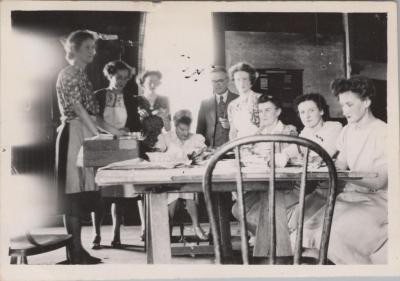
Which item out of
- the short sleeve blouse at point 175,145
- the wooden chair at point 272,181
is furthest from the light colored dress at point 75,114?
the wooden chair at point 272,181

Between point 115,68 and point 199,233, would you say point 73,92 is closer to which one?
point 115,68

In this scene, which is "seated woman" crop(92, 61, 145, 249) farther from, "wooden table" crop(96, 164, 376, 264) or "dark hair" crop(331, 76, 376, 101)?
"dark hair" crop(331, 76, 376, 101)

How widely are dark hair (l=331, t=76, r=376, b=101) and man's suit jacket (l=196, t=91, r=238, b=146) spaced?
0.58 meters

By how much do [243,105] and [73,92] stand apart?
801mm

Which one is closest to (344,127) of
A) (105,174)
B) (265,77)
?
(265,77)

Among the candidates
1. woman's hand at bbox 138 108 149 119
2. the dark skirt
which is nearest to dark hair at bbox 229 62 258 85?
woman's hand at bbox 138 108 149 119

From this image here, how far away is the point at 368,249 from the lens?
199 centimetres

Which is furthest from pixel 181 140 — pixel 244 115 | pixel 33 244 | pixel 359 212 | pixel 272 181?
pixel 359 212

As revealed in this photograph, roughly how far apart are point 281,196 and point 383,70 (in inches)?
33.6

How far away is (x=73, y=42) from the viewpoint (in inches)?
80.5

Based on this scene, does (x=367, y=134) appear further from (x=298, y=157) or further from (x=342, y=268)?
(x=342, y=268)

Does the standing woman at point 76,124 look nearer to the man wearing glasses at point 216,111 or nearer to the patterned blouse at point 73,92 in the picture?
the patterned blouse at point 73,92

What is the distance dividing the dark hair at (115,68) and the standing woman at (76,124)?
0.09 metres

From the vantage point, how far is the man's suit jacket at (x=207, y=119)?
2.05m
